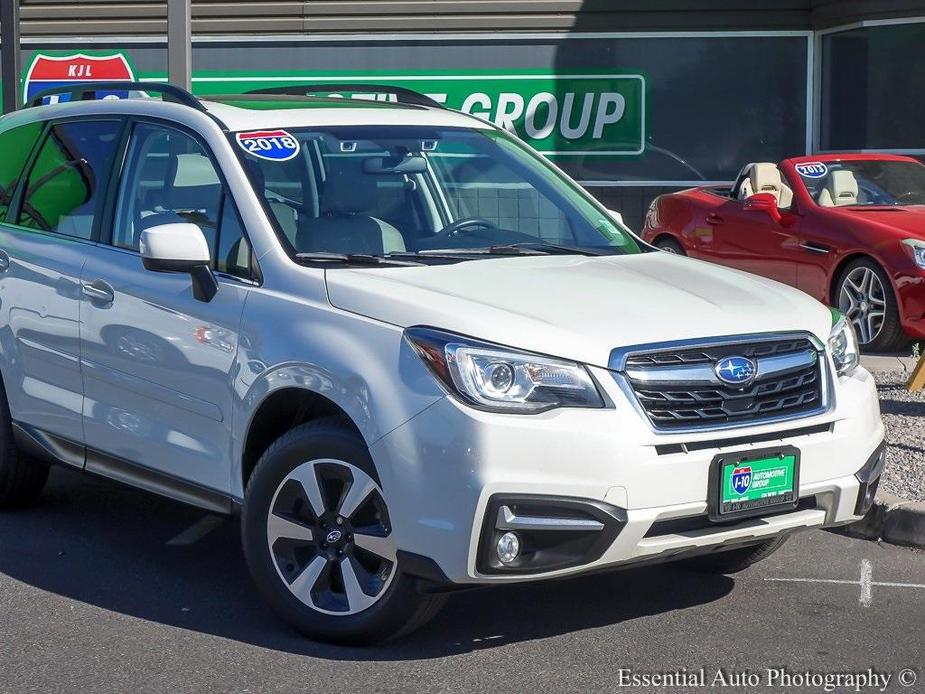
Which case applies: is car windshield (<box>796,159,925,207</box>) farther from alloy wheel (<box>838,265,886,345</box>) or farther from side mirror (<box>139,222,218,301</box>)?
side mirror (<box>139,222,218,301</box>)

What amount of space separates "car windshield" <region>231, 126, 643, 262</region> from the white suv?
0.04ft

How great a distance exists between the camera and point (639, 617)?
4.90m

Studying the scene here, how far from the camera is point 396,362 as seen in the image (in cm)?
424

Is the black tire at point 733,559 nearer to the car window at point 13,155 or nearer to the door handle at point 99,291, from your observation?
the door handle at point 99,291

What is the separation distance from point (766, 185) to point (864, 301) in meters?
1.95

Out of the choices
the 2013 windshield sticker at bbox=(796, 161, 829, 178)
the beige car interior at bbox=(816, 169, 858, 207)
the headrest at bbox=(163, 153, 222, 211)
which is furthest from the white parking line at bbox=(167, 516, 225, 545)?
the 2013 windshield sticker at bbox=(796, 161, 829, 178)

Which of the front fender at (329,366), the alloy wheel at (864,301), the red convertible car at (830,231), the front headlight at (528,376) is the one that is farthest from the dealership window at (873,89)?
the front headlight at (528,376)

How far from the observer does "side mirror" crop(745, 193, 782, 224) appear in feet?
37.1

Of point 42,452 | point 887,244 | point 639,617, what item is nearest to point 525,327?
point 639,617

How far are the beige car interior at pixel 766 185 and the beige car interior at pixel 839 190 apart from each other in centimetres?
53

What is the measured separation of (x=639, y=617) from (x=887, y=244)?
19.5ft

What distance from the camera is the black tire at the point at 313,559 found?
436cm

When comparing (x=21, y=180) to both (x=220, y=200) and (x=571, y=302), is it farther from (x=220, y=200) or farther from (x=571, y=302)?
(x=571, y=302)

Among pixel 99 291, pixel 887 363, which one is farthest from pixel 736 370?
pixel 887 363
